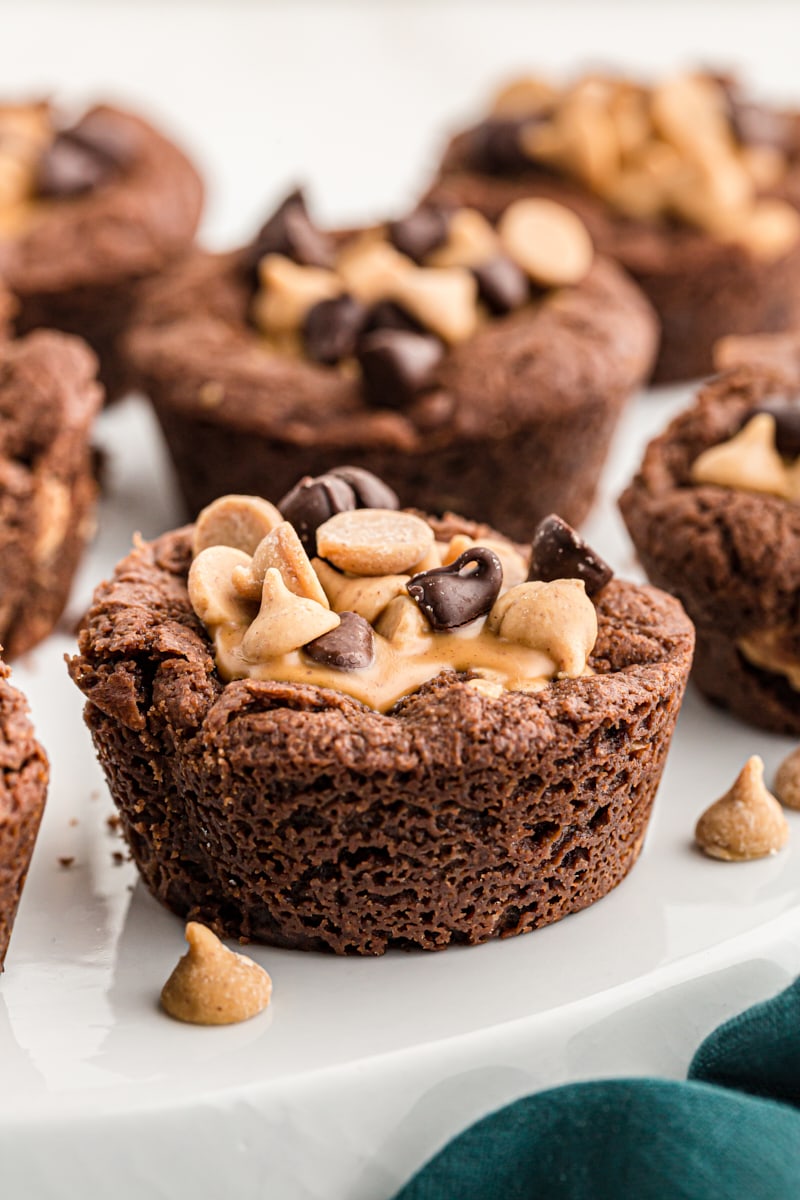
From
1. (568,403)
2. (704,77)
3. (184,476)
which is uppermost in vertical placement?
(704,77)

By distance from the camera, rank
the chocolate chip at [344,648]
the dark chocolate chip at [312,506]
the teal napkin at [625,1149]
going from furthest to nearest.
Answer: the dark chocolate chip at [312,506] < the chocolate chip at [344,648] < the teal napkin at [625,1149]

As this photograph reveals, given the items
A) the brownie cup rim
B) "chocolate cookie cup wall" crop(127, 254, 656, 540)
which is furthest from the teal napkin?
the brownie cup rim

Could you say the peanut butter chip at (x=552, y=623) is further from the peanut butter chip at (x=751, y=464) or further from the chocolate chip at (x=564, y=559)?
the peanut butter chip at (x=751, y=464)

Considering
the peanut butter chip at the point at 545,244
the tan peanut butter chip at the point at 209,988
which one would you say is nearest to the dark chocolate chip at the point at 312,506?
the tan peanut butter chip at the point at 209,988

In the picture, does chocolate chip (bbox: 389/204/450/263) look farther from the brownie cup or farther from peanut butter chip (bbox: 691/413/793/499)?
peanut butter chip (bbox: 691/413/793/499)

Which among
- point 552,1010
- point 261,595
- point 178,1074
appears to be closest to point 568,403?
point 261,595

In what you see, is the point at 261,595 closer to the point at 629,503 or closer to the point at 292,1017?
the point at 292,1017

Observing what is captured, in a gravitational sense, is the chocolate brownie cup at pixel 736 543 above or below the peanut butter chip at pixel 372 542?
below
